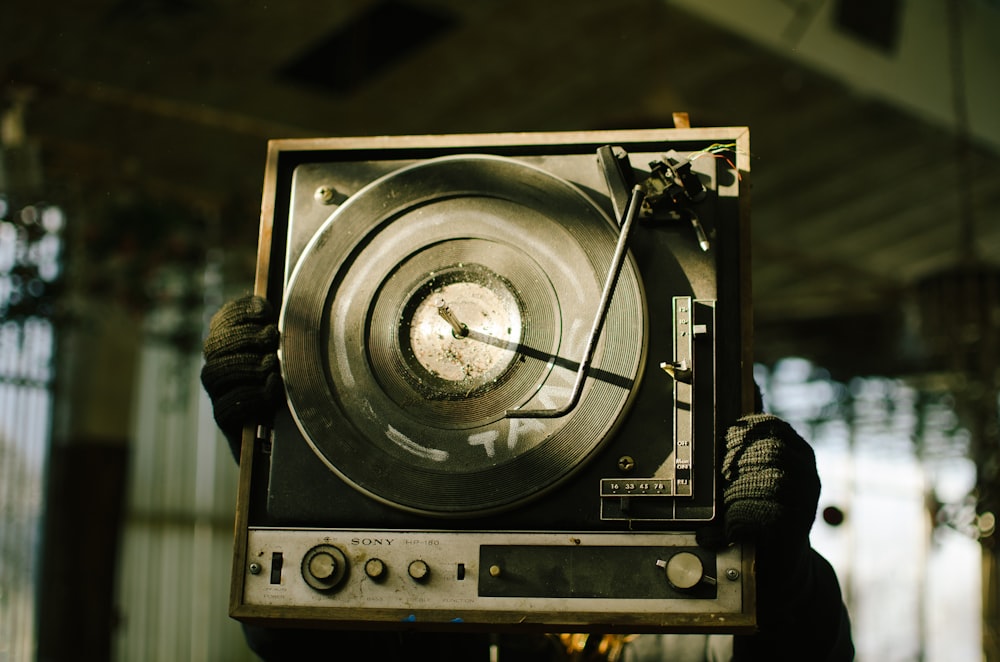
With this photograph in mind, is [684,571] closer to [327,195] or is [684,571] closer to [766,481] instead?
[766,481]

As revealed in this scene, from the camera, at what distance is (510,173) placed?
1.21 m

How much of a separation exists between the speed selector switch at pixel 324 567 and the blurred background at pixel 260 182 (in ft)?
7.62

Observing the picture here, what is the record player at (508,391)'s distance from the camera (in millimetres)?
1089

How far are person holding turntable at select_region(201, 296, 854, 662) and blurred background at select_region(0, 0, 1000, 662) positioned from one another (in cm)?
A: 200

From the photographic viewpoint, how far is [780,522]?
1.06m

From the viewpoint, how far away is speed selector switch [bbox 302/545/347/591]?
111cm

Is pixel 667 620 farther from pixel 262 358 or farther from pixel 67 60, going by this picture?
pixel 67 60

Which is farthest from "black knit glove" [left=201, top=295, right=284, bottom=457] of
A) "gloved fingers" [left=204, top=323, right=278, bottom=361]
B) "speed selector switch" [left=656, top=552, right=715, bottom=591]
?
"speed selector switch" [left=656, top=552, right=715, bottom=591]

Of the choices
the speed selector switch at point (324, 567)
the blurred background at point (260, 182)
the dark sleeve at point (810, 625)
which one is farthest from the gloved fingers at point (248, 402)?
the blurred background at point (260, 182)

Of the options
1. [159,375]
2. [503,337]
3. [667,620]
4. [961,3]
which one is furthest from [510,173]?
[159,375]

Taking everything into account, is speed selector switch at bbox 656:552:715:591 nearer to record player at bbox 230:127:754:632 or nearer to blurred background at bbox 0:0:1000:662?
record player at bbox 230:127:754:632

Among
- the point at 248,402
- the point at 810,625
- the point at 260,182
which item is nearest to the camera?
the point at 248,402

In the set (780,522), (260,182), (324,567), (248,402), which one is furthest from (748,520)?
(260,182)

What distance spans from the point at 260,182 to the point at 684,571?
5.00 meters
